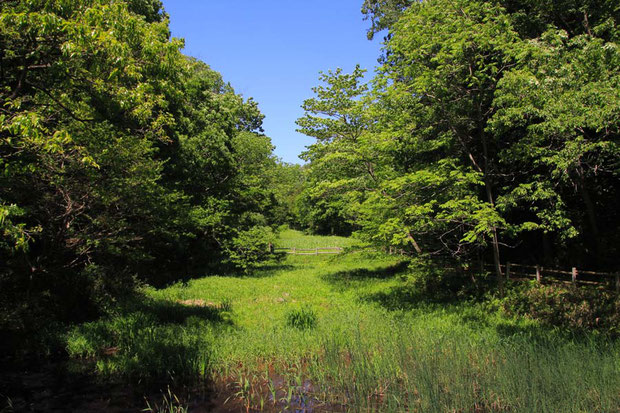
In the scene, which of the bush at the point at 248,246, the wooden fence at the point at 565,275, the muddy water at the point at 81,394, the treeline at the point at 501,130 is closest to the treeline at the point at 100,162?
the bush at the point at 248,246

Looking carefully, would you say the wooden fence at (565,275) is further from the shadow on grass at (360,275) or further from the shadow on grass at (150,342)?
the shadow on grass at (150,342)

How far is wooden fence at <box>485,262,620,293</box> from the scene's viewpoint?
38.0ft

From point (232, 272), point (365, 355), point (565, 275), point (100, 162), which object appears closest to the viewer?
point (365, 355)

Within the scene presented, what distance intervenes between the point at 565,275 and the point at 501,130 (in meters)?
7.36

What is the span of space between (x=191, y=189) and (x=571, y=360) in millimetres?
20648

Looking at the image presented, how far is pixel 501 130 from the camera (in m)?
10.5

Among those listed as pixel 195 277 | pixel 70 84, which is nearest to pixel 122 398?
pixel 70 84

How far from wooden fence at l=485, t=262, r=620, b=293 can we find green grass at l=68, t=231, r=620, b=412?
3240mm

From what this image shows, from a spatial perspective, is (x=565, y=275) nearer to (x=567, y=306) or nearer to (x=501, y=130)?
(x=567, y=306)

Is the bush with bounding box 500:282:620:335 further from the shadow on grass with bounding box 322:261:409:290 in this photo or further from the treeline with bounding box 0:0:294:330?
the treeline with bounding box 0:0:294:330

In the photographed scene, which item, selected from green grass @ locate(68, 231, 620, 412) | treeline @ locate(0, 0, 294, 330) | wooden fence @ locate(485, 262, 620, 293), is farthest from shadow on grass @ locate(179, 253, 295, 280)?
wooden fence @ locate(485, 262, 620, 293)

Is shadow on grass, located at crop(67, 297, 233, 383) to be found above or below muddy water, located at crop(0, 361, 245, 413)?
above

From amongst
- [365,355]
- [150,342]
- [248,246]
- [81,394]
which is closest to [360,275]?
[248,246]

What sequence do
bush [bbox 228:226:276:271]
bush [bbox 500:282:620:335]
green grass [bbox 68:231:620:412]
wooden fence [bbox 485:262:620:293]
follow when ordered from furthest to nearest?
1. bush [bbox 228:226:276:271]
2. wooden fence [bbox 485:262:620:293]
3. bush [bbox 500:282:620:335]
4. green grass [bbox 68:231:620:412]
